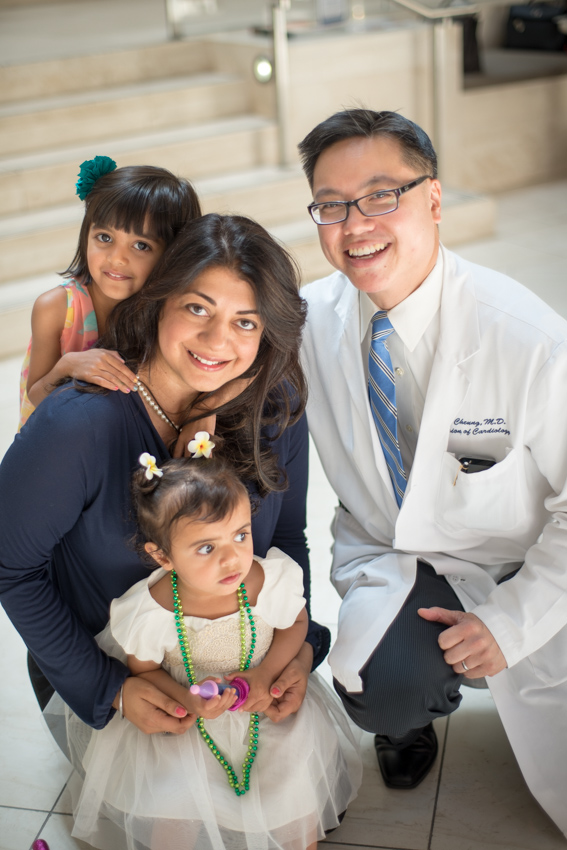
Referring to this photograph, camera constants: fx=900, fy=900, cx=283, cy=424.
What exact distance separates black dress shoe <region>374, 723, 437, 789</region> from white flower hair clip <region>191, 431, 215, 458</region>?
80 cm

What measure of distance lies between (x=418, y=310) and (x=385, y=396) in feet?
0.62

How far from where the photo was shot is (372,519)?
1.97m

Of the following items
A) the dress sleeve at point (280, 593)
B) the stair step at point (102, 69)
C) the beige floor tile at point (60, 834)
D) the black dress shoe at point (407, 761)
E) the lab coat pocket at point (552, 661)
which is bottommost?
the beige floor tile at point (60, 834)

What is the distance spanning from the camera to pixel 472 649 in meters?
1.72

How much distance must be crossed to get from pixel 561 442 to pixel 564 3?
6109 millimetres

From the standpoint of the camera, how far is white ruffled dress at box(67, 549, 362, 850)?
1629 millimetres

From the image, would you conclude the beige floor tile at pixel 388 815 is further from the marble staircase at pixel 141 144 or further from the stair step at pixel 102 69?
the stair step at pixel 102 69

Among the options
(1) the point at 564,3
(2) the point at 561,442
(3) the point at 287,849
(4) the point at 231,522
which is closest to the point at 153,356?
(4) the point at 231,522

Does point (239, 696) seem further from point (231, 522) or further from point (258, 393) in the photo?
point (258, 393)

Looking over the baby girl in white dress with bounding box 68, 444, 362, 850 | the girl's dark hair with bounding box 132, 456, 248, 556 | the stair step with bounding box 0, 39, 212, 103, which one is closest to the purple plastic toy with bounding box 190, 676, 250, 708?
the baby girl in white dress with bounding box 68, 444, 362, 850

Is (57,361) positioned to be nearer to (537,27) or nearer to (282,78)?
(282,78)

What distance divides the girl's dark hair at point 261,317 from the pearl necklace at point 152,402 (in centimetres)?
4

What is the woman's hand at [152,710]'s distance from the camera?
1.63 m

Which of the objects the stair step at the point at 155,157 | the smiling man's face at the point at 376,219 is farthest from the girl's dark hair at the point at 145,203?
the stair step at the point at 155,157
